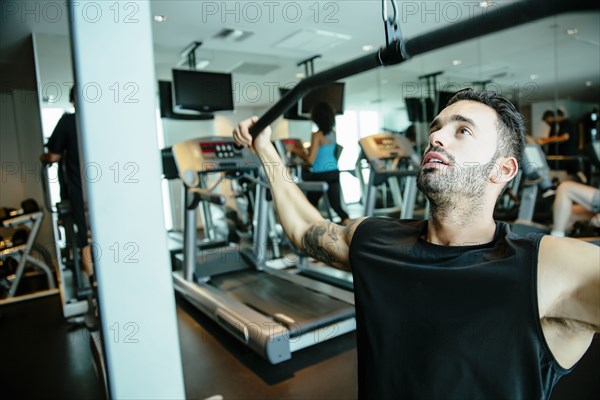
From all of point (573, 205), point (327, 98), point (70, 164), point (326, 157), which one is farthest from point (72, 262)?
point (573, 205)

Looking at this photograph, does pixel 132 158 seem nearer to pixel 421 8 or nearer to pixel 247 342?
pixel 247 342

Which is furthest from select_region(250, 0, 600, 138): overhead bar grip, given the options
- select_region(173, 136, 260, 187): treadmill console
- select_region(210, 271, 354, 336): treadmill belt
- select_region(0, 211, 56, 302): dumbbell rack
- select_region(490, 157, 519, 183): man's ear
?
select_region(0, 211, 56, 302): dumbbell rack

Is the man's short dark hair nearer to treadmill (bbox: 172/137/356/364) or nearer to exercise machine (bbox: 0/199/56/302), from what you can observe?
treadmill (bbox: 172/137/356/364)

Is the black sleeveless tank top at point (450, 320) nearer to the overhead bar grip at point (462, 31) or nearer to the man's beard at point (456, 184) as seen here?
the man's beard at point (456, 184)

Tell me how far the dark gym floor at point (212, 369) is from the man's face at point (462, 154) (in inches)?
55.4

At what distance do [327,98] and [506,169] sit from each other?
202 inches

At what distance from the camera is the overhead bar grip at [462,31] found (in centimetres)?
49

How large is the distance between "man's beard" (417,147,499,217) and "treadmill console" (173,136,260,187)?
2.74m

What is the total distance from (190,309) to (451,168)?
3065 millimetres

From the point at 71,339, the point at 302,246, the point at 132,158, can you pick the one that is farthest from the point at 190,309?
the point at 132,158

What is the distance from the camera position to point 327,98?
580 cm

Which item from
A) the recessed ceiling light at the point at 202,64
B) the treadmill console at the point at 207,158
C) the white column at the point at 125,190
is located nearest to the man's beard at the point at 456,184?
the white column at the point at 125,190

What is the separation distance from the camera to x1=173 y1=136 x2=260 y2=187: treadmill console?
345 centimetres

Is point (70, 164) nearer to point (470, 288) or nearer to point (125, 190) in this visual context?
point (125, 190)
